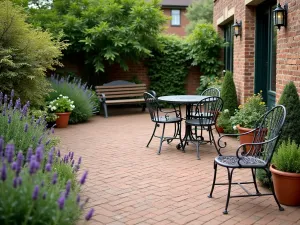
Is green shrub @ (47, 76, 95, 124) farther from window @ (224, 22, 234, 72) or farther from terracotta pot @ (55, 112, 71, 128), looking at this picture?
window @ (224, 22, 234, 72)

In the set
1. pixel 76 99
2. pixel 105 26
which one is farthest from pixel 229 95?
pixel 105 26

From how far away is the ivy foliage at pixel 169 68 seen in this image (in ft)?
43.5

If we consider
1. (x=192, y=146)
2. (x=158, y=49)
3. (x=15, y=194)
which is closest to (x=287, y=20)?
(x=192, y=146)

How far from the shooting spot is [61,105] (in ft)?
30.1

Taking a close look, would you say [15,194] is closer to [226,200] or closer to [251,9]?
[226,200]

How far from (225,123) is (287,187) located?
12.8ft

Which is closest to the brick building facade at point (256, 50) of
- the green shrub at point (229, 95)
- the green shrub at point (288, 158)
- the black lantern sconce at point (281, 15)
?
the green shrub at point (229, 95)

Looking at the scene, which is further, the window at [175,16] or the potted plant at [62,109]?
the window at [175,16]

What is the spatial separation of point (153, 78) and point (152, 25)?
221cm

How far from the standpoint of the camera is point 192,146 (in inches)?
277

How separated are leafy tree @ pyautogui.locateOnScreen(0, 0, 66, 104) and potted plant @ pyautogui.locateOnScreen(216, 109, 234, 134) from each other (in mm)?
3616

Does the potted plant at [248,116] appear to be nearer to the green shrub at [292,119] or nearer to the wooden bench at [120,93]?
the green shrub at [292,119]

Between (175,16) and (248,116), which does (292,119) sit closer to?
(248,116)

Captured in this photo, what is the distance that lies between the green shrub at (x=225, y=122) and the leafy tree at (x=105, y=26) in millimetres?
4105
